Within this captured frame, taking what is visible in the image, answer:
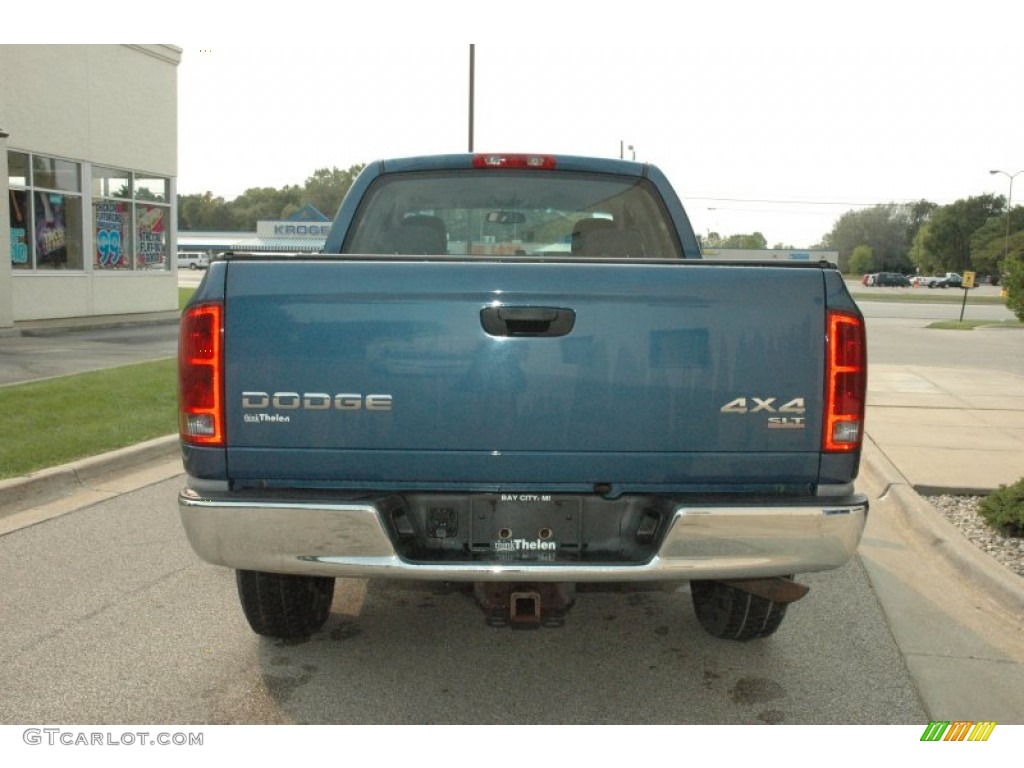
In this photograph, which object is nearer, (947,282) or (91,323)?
(91,323)

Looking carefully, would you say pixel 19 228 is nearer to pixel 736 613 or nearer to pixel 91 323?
pixel 91 323

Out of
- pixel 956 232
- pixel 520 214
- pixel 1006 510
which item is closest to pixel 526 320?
pixel 520 214

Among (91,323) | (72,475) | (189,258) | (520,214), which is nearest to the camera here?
(520,214)

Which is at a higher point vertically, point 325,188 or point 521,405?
point 325,188

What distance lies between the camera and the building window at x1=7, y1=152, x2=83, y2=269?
19359 mm

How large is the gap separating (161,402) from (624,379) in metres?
7.93

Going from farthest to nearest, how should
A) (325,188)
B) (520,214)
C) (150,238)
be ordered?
(325,188) → (150,238) → (520,214)

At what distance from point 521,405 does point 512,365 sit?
0.13 m

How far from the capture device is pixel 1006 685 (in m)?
3.88

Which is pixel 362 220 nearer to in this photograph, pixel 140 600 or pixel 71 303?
pixel 140 600

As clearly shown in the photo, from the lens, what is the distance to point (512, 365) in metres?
3.16

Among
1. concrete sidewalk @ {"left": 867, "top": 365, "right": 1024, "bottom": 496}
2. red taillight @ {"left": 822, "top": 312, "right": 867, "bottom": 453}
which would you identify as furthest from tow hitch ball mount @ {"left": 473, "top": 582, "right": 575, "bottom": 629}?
concrete sidewalk @ {"left": 867, "top": 365, "right": 1024, "bottom": 496}

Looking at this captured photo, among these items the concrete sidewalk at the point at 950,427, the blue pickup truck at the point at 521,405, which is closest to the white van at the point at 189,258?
the concrete sidewalk at the point at 950,427

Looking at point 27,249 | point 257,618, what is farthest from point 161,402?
point 27,249
